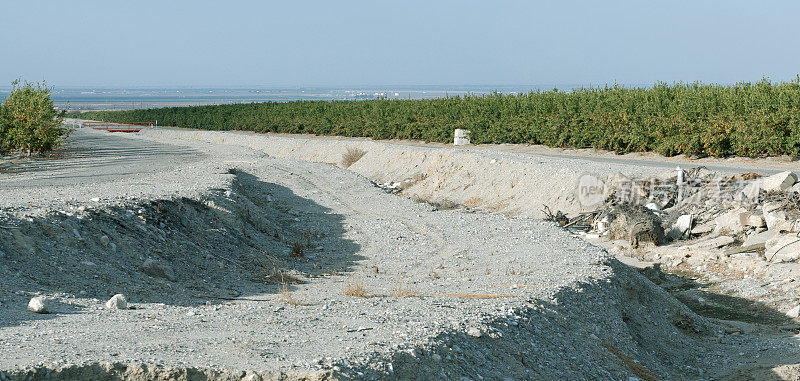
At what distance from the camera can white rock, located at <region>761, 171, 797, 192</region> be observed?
12422 mm

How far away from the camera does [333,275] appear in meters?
9.58

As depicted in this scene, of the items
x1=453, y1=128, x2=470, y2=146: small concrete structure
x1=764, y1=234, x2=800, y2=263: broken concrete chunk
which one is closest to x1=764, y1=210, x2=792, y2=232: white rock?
x1=764, y1=234, x2=800, y2=263: broken concrete chunk

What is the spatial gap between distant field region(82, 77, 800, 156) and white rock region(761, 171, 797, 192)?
25.0ft

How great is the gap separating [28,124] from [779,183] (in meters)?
24.0

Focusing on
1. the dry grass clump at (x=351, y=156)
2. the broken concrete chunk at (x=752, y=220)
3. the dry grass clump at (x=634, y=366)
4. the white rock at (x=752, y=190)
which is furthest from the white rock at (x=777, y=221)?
the dry grass clump at (x=351, y=156)

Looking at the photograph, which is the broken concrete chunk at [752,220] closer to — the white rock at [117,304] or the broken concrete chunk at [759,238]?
the broken concrete chunk at [759,238]

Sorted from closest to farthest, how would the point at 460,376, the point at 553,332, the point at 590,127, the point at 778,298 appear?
the point at 460,376 → the point at 553,332 → the point at 778,298 → the point at 590,127

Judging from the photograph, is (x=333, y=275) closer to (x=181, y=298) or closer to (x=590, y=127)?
(x=181, y=298)

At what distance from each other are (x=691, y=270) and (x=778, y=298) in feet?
6.07

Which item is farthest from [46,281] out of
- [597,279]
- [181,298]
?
[597,279]

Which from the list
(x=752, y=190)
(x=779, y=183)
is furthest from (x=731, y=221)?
(x=779, y=183)

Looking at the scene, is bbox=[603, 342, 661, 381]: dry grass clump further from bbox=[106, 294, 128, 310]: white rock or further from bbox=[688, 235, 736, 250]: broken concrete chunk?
bbox=[688, 235, 736, 250]: broken concrete chunk

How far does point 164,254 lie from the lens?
29.2 ft

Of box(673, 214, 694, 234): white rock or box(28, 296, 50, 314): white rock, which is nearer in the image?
box(28, 296, 50, 314): white rock
